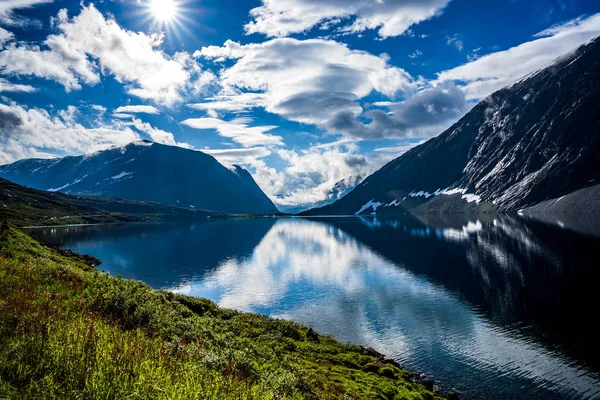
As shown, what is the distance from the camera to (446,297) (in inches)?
2963

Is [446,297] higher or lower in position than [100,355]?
lower

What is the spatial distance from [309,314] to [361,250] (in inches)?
3582

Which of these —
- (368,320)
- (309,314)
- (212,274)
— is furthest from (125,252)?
(368,320)

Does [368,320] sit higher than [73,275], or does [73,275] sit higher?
[73,275]

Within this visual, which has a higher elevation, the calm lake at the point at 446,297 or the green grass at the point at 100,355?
the green grass at the point at 100,355

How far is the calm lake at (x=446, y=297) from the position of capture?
42.3 meters

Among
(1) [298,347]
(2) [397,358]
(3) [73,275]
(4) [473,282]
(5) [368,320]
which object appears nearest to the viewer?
(3) [73,275]

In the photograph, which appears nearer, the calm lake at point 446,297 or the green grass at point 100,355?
the green grass at point 100,355

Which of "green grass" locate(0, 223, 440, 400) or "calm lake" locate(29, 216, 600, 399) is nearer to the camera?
"green grass" locate(0, 223, 440, 400)

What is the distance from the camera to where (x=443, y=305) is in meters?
69.9

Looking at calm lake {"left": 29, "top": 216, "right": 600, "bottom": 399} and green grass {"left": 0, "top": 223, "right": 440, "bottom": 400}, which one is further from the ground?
green grass {"left": 0, "top": 223, "right": 440, "bottom": 400}

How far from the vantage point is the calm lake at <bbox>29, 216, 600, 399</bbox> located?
42344mm

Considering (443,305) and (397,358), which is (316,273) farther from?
(397,358)

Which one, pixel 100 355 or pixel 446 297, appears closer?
pixel 100 355
